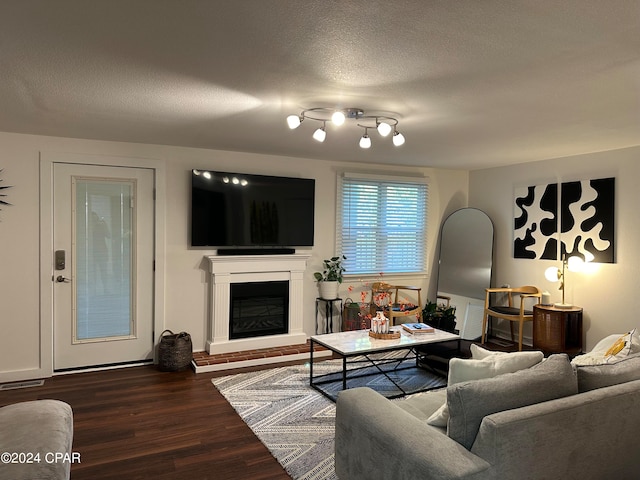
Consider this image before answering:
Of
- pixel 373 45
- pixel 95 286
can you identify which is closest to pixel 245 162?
pixel 95 286

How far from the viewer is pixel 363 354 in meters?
3.68

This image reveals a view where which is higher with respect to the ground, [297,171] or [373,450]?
[297,171]

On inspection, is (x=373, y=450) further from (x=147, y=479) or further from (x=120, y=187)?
(x=120, y=187)

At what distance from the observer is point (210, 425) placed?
3271mm

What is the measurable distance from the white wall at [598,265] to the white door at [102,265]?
14.0 ft

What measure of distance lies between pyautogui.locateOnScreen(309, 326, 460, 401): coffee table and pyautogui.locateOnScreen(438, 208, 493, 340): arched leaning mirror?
4.76ft

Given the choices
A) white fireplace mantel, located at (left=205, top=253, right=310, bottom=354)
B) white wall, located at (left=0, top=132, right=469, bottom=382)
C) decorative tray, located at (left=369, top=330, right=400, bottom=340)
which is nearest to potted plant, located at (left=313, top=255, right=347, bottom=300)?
white wall, located at (left=0, top=132, right=469, bottom=382)

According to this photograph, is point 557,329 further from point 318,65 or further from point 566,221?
point 318,65

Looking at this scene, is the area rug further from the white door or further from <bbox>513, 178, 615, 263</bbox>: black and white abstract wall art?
<bbox>513, 178, 615, 263</bbox>: black and white abstract wall art

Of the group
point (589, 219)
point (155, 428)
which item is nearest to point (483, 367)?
point (155, 428)

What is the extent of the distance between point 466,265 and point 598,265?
1.55m

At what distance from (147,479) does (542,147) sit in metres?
4.33

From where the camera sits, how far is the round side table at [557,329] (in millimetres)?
4703

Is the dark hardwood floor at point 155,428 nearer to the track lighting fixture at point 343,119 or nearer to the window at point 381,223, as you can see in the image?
the window at point 381,223
